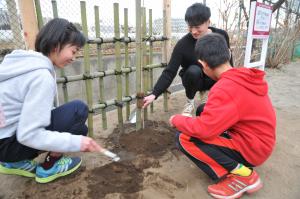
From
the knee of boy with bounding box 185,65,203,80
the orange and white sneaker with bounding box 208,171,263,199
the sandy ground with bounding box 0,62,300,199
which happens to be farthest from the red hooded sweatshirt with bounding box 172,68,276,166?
the knee of boy with bounding box 185,65,203,80

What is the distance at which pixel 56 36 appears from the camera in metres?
1.43

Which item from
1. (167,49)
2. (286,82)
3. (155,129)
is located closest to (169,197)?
(155,129)

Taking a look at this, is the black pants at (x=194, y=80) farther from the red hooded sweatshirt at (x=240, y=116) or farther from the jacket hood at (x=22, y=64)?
the jacket hood at (x=22, y=64)

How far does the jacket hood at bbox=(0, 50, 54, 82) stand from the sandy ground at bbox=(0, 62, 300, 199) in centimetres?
79

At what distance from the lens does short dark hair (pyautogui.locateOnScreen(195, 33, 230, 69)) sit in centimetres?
155

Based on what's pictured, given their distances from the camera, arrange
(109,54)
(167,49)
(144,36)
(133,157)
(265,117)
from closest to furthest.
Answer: (265,117)
(133,157)
(144,36)
(167,49)
(109,54)

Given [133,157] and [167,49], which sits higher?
[167,49]

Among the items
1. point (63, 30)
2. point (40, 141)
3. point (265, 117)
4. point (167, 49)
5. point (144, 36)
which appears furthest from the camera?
point (167, 49)

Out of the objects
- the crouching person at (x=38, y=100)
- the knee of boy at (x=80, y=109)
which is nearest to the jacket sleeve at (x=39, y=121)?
the crouching person at (x=38, y=100)

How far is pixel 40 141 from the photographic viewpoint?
129 centimetres

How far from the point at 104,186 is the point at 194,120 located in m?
0.74

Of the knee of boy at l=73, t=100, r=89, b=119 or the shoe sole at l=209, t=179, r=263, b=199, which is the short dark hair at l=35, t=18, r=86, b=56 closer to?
the knee of boy at l=73, t=100, r=89, b=119

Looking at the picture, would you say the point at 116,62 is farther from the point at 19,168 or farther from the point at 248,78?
the point at 248,78

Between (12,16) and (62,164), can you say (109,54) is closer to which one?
(12,16)
